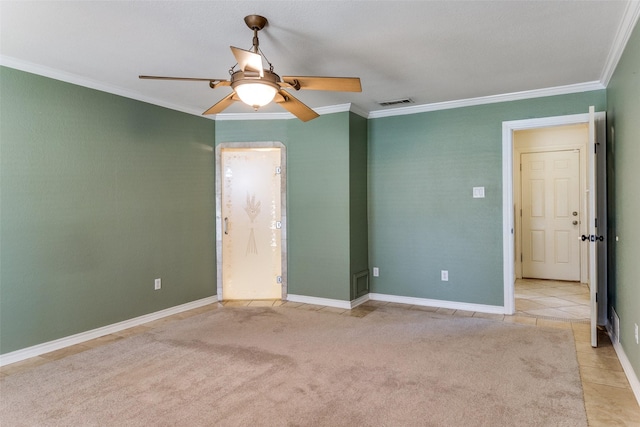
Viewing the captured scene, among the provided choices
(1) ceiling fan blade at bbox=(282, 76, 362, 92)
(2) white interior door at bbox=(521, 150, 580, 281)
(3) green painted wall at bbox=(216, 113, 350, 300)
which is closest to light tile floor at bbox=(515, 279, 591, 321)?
(2) white interior door at bbox=(521, 150, 580, 281)

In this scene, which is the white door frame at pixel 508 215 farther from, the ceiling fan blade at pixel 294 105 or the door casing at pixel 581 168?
the ceiling fan blade at pixel 294 105

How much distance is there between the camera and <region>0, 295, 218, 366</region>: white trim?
126 inches

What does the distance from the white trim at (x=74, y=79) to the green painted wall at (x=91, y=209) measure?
5 centimetres

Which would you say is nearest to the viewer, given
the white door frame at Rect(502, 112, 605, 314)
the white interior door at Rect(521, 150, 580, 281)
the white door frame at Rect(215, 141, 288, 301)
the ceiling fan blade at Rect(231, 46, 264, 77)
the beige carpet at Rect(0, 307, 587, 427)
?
the ceiling fan blade at Rect(231, 46, 264, 77)

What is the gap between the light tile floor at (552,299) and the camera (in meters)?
4.38

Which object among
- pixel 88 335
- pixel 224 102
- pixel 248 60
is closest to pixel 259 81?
pixel 248 60

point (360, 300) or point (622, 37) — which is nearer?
point (622, 37)

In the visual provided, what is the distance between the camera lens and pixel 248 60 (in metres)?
2.23

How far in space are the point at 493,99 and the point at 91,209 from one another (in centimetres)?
429

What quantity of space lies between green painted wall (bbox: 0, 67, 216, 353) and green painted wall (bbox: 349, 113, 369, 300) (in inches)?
72.5

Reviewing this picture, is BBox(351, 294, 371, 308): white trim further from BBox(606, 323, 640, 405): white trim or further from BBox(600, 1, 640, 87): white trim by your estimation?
BBox(600, 1, 640, 87): white trim

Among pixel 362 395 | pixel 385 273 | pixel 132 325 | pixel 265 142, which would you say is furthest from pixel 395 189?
pixel 132 325

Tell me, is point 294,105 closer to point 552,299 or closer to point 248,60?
point 248,60

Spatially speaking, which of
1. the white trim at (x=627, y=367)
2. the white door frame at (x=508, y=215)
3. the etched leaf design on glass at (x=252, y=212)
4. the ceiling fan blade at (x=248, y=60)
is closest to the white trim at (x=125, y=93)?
the etched leaf design on glass at (x=252, y=212)
